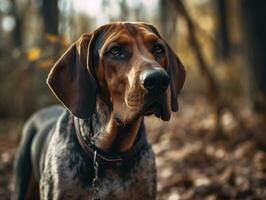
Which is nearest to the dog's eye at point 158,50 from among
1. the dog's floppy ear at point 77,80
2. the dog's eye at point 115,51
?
the dog's eye at point 115,51

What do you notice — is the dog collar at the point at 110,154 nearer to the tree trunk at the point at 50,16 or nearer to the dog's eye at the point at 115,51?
the dog's eye at the point at 115,51

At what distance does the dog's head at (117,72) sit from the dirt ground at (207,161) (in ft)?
8.66

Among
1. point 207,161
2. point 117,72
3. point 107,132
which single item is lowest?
point 207,161

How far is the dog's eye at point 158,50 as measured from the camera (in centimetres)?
448

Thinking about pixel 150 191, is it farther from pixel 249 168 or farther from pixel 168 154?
pixel 168 154

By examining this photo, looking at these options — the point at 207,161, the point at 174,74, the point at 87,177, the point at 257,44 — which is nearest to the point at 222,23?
the point at 257,44

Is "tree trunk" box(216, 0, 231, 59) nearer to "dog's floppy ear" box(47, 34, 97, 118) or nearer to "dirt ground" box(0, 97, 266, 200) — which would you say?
"dirt ground" box(0, 97, 266, 200)

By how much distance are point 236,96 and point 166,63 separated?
418 inches

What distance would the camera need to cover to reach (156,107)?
4.08 meters

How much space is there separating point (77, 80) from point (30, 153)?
1.77 meters

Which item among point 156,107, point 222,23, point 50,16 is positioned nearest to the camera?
point 156,107

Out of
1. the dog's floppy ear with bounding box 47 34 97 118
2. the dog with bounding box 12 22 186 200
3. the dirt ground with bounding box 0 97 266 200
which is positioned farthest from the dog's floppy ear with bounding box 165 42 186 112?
the dirt ground with bounding box 0 97 266 200

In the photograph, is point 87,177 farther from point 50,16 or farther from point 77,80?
point 50,16

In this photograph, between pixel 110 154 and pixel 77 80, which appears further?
pixel 110 154
